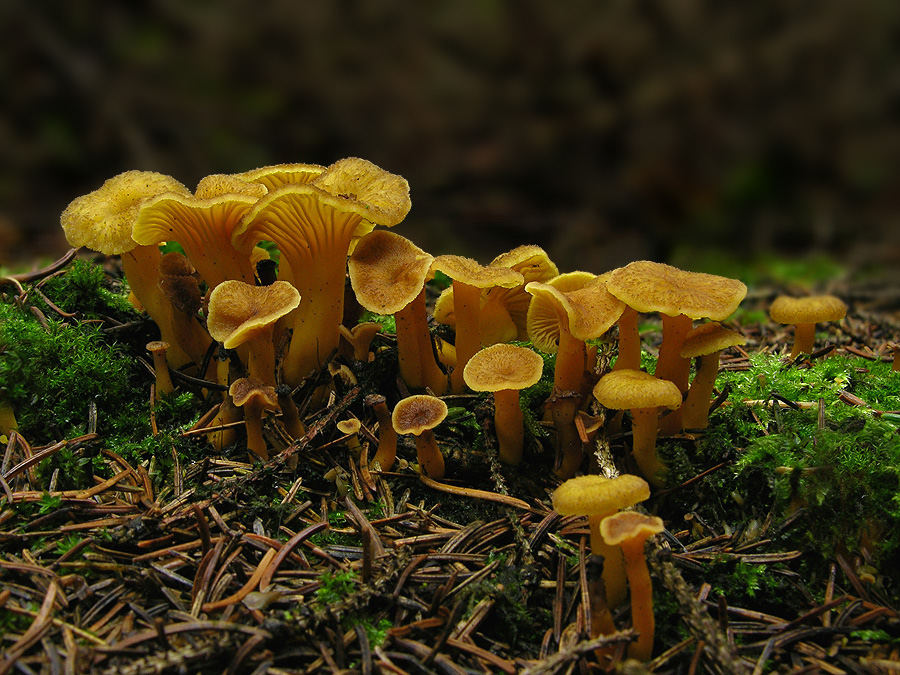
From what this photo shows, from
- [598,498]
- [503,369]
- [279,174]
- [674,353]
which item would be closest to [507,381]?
[503,369]

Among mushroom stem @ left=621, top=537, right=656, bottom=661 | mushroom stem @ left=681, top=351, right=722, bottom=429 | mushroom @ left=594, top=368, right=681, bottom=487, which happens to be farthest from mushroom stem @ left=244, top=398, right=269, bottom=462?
mushroom stem @ left=681, top=351, right=722, bottom=429

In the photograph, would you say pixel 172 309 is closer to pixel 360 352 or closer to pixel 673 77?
pixel 360 352

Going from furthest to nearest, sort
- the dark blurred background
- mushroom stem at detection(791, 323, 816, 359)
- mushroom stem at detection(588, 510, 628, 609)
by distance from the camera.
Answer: the dark blurred background
mushroom stem at detection(791, 323, 816, 359)
mushroom stem at detection(588, 510, 628, 609)

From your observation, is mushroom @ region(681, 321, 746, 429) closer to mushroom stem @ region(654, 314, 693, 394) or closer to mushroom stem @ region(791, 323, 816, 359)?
mushroom stem @ region(654, 314, 693, 394)

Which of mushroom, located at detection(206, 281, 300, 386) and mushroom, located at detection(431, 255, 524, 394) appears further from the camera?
mushroom, located at detection(431, 255, 524, 394)

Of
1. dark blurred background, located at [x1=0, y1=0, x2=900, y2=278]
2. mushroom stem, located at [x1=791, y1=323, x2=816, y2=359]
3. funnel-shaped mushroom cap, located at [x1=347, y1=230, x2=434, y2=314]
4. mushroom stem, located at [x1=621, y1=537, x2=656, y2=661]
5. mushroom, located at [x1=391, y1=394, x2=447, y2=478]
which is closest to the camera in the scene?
mushroom stem, located at [x1=621, y1=537, x2=656, y2=661]

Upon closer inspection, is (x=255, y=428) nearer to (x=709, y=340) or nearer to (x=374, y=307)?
(x=374, y=307)

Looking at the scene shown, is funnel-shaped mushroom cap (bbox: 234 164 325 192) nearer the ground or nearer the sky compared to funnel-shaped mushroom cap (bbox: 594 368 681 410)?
A: nearer the sky
